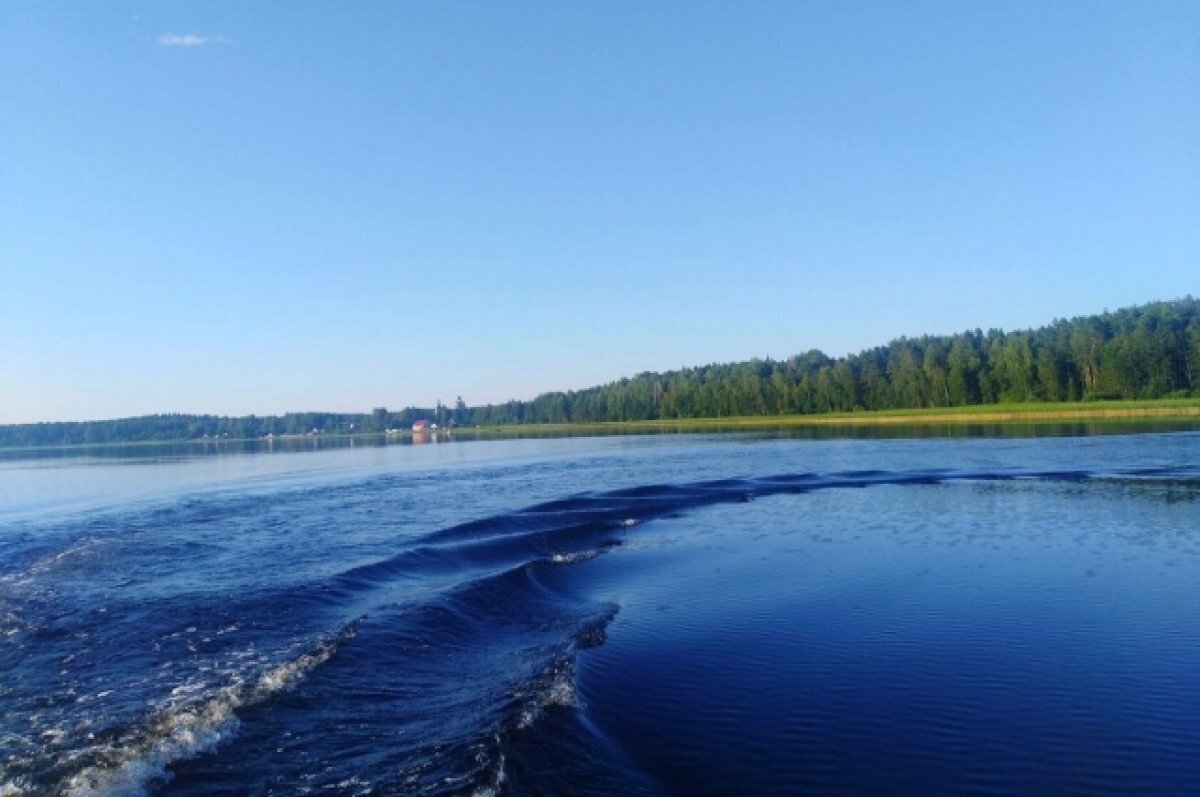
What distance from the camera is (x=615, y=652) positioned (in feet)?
43.8

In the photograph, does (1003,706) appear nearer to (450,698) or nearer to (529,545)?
(450,698)

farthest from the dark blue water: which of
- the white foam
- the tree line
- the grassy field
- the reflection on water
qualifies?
the tree line

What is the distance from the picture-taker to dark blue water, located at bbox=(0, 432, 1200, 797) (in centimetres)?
888

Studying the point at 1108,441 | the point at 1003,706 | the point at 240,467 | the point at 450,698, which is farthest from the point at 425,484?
the point at 1108,441

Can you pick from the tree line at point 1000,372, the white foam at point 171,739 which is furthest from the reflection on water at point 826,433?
the white foam at point 171,739

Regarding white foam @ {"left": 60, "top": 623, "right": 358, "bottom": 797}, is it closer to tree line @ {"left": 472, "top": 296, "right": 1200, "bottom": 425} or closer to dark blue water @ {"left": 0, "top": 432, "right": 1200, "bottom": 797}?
dark blue water @ {"left": 0, "top": 432, "right": 1200, "bottom": 797}

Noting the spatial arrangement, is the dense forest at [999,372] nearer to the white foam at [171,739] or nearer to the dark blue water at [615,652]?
the dark blue water at [615,652]

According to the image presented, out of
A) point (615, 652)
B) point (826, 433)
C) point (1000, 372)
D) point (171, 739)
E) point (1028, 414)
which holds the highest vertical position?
point (1000, 372)

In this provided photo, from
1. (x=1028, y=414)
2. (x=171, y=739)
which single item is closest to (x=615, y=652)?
(x=171, y=739)

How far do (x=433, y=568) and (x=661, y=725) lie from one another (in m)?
12.0

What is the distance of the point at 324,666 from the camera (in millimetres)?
12633

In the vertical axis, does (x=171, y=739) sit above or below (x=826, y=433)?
below

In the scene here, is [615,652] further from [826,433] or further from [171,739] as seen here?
[826,433]

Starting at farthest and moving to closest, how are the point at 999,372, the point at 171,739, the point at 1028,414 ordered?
the point at 999,372 < the point at 1028,414 < the point at 171,739
